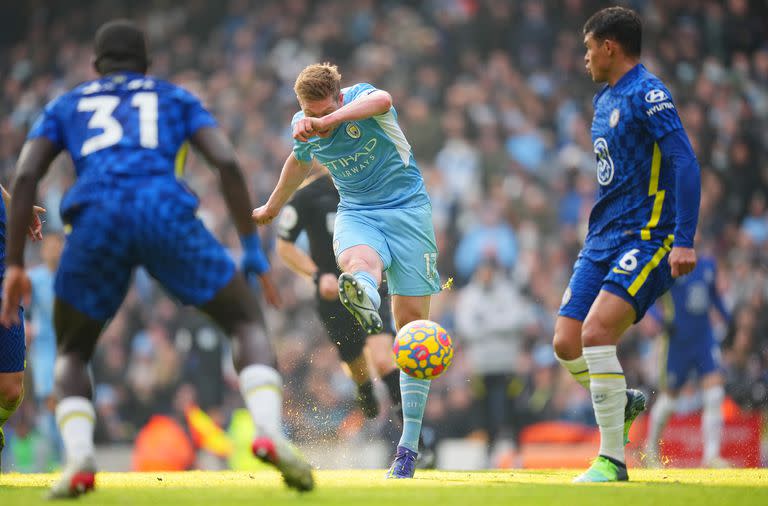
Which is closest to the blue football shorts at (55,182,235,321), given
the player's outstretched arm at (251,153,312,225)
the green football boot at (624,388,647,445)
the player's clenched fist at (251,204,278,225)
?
the player's clenched fist at (251,204,278,225)

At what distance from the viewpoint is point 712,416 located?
449 inches

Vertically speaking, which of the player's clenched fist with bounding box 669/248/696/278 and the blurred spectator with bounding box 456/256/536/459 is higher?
the player's clenched fist with bounding box 669/248/696/278

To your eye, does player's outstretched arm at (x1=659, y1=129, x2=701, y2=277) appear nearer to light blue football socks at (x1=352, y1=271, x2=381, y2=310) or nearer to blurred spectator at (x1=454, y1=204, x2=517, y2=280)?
light blue football socks at (x1=352, y1=271, x2=381, y2=310)

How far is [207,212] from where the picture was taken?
54.7 feet

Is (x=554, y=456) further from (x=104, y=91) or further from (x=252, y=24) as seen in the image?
(x=252, y=24)

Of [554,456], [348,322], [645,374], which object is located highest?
[348,322]

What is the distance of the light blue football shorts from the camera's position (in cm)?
709

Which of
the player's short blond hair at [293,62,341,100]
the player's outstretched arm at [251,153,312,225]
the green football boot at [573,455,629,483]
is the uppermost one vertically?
the player's short blond hair at [293,62,341,100]

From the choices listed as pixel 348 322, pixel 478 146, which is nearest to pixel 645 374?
pixel 478 146

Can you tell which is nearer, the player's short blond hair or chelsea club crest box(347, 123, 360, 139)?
the player's short blond hair

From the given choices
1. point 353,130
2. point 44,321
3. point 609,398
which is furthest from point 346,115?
point 44,321

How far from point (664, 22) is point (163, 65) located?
8.97m

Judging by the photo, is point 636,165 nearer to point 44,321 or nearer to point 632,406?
point 632,406

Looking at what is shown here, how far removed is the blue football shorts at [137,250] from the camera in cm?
481
